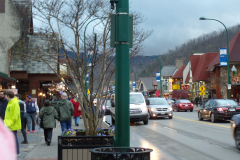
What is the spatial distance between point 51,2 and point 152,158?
5.04 meters

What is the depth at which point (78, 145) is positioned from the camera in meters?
6.47

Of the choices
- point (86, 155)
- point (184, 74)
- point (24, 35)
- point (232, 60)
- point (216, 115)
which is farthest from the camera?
point (184, 74)

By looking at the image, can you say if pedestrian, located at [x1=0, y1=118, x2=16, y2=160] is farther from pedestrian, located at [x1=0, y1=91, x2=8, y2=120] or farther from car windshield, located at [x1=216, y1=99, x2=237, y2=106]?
car windshield, located at [x1=216, y1=99, x2=237, y2=106]

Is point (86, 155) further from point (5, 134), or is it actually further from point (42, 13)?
point (5, 134)

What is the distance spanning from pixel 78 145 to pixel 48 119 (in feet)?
17.7

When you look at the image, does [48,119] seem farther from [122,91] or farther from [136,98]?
[136,98]

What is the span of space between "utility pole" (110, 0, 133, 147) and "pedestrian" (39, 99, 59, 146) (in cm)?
736

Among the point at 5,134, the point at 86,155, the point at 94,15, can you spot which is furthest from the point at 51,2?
the point at 5,134

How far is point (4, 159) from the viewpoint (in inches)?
30.0

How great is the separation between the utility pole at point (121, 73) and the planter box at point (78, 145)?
2086mm

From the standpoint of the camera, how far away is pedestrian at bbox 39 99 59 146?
11.5 metres

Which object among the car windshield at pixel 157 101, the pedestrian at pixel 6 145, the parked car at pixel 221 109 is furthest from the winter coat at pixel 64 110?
the car windshield at pixel 157 101

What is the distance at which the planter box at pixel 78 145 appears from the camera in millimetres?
6418

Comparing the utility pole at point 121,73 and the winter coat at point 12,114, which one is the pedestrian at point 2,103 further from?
the utility pole at point 121,73
